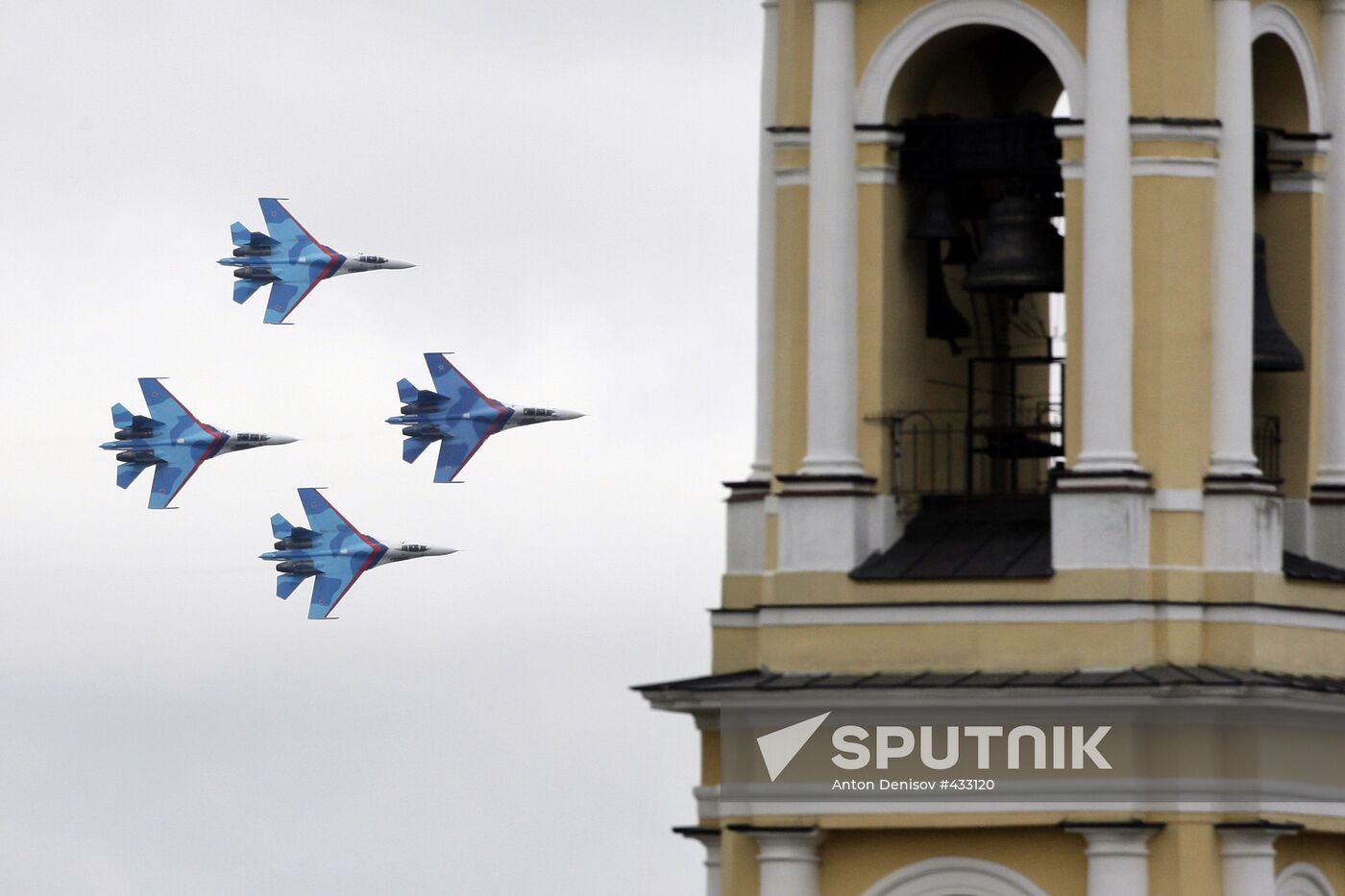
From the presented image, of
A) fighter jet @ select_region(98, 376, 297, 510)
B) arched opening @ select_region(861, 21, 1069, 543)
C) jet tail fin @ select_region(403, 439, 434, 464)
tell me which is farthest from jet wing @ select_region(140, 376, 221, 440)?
arched opening @ select_region(861, 21, 1069, 543)

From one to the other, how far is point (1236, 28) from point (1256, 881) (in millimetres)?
8899

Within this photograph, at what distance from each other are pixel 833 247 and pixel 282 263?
24819mm

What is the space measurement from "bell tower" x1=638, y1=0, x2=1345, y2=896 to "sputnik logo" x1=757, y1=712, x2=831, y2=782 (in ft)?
0.12

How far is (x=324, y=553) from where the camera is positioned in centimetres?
8794

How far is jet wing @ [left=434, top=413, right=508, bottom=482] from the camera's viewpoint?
259 ft

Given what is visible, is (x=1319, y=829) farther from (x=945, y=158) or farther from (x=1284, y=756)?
(x=945, y=158)

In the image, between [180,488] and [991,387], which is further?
[180,488]

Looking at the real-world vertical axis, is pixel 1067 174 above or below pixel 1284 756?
above

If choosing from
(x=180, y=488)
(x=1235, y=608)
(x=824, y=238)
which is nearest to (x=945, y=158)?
(x=824, y=238)

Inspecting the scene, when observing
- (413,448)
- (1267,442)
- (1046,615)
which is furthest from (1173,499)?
(413,448)

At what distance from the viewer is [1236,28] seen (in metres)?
60.9

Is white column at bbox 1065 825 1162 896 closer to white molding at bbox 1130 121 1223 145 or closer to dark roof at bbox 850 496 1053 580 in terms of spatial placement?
dark roof at bbox 850 496 1053 580

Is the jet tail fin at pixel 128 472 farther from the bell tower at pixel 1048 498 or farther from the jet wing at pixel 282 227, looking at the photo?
the bell tower at pixel 1048 498

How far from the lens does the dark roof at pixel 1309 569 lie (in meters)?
Result: 61.1
